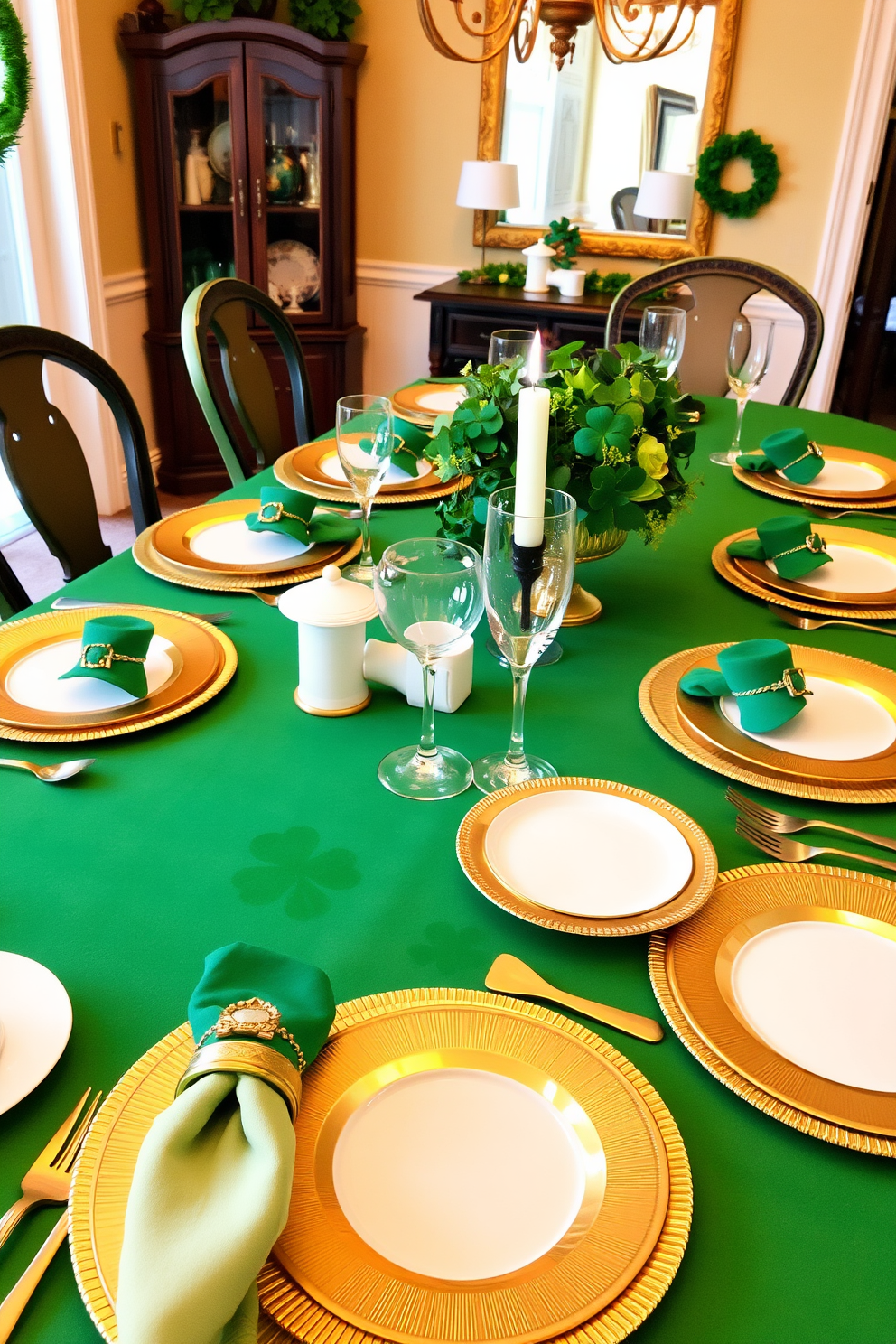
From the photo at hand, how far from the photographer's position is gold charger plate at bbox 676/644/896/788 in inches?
39.3

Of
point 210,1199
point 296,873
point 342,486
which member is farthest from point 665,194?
point 210,1199

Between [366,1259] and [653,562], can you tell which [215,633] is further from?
[366,1259]

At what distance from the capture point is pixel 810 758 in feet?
3.37

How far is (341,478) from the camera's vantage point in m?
1.75

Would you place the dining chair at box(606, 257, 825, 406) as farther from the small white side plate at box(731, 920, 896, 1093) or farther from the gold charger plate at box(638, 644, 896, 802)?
the small white side plate at box(731, 920, 896, 1093)

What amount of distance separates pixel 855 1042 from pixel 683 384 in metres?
2.20

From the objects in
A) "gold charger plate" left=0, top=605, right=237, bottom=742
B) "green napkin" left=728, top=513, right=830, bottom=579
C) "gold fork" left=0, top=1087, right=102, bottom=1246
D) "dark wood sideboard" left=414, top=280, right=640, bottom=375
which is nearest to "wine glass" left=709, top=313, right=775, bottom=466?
"green napkin" left=728, top=513, right=830, bottom=579

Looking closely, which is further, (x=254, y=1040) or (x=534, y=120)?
(x=534, y=120)

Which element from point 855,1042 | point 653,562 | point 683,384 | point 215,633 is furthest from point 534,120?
point 855,1042

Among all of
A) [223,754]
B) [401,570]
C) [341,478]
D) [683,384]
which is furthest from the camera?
[683,384]

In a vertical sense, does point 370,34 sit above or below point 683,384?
above

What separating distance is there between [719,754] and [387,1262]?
2.02 ft

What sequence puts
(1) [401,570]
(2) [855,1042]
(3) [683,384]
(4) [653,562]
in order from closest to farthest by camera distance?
(2) [855,1042]
(1) [401,570]
(4) [653,562]
(3) [683,384]

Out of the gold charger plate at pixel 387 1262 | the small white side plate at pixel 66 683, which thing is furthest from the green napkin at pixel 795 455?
the gold charger plate at pixel 387 1262
